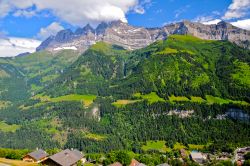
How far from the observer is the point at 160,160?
199 meters

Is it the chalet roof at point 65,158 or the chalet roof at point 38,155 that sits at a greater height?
the chalet roof at point 65,158

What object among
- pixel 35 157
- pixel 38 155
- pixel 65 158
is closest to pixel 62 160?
pixel 65 158

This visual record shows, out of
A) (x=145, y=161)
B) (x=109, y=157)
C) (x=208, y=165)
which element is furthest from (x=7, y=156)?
(x=208, y=165)

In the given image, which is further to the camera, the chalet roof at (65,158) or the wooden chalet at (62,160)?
the chalet roof at (65,158)

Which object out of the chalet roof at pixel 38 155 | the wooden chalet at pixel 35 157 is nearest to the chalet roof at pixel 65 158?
the wooden chalet at pixel 35 157

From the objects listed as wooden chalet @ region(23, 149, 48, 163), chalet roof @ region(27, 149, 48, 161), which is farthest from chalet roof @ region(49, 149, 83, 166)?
chalet roof @ region(27, 149, 48, 161)

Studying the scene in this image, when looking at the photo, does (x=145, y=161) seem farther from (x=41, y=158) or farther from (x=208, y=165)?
(x=41, y=158)

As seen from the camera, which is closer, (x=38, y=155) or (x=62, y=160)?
(x=62, y=160)

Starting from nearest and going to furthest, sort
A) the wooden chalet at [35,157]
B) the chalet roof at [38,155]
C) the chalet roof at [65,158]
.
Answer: the chalet roof at [65,158] < the wooden chalet at [35,157] < the chalet roof at [38,155]

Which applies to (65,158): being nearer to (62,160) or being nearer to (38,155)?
(62,160)

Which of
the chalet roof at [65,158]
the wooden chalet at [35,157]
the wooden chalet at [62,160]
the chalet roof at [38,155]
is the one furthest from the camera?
the chalet roof at [38,155]

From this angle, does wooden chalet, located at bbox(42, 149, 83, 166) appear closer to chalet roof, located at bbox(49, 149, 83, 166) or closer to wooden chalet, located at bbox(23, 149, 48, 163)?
chalet roof, located at bbox(49, 149, 83, 166)

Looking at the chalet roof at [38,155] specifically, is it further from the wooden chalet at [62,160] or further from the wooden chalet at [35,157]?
the wooden chalet at [62,160]

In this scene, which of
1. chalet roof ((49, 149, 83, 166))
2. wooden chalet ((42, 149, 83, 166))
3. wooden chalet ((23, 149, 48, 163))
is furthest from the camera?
wooden chalet ((23, 149, 48, 163))
